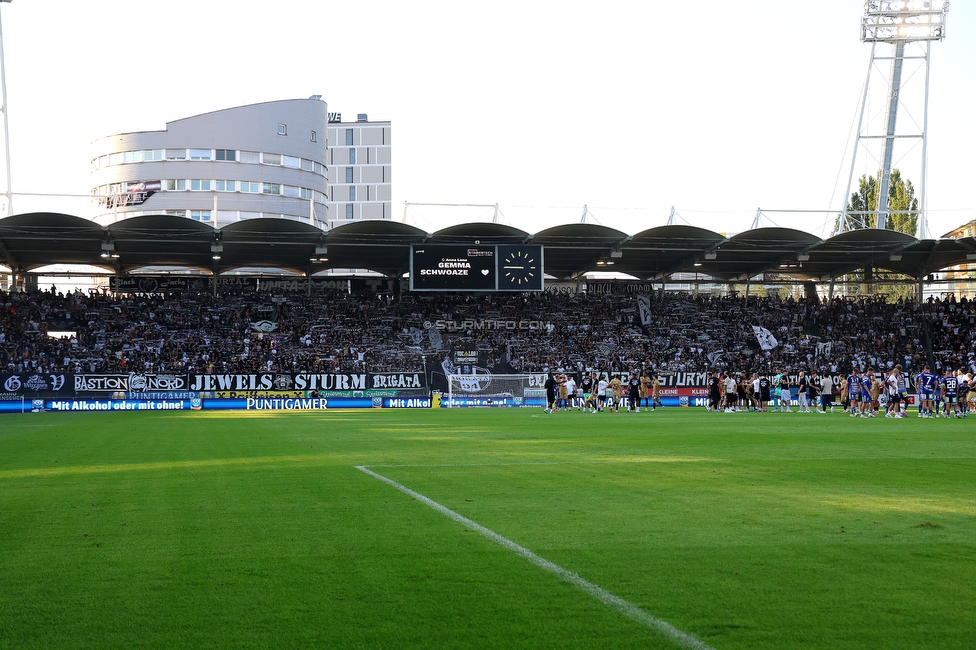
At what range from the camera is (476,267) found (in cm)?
5244

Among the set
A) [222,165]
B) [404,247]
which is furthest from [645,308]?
[222,165]

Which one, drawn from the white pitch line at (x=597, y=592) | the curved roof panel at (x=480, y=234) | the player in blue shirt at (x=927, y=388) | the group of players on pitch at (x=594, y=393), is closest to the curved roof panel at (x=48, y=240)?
the curved roof panel at (x=480, y=234)

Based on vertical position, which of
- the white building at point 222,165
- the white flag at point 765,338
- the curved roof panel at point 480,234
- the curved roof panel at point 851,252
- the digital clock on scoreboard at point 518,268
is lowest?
the white flag at point 765,338

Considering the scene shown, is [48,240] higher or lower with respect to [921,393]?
higher

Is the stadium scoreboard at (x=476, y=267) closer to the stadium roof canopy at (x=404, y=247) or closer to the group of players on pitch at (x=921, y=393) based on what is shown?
the stadium roof canopy at (x=404, y=247)

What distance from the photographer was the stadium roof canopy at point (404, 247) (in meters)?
50.8

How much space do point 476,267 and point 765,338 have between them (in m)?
19.4

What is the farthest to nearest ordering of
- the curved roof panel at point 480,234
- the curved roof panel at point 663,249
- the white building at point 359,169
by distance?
the white building at point 359,169
the curved roof panel at point 663,249
the curved roof panel at point 480,234

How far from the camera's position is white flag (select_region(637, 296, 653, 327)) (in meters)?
60.8

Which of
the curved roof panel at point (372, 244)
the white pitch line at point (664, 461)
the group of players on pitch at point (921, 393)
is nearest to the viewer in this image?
the white pitch line at point (664, 461)

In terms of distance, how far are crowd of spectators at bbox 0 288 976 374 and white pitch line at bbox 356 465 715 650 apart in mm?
39885

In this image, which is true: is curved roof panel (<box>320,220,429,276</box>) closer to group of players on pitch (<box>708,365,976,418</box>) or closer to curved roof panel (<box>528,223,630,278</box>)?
curved roof panel (<box>528,223,630,278</box>)

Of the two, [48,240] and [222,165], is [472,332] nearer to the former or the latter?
[48,240]

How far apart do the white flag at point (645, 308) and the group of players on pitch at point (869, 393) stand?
18.3 meters
